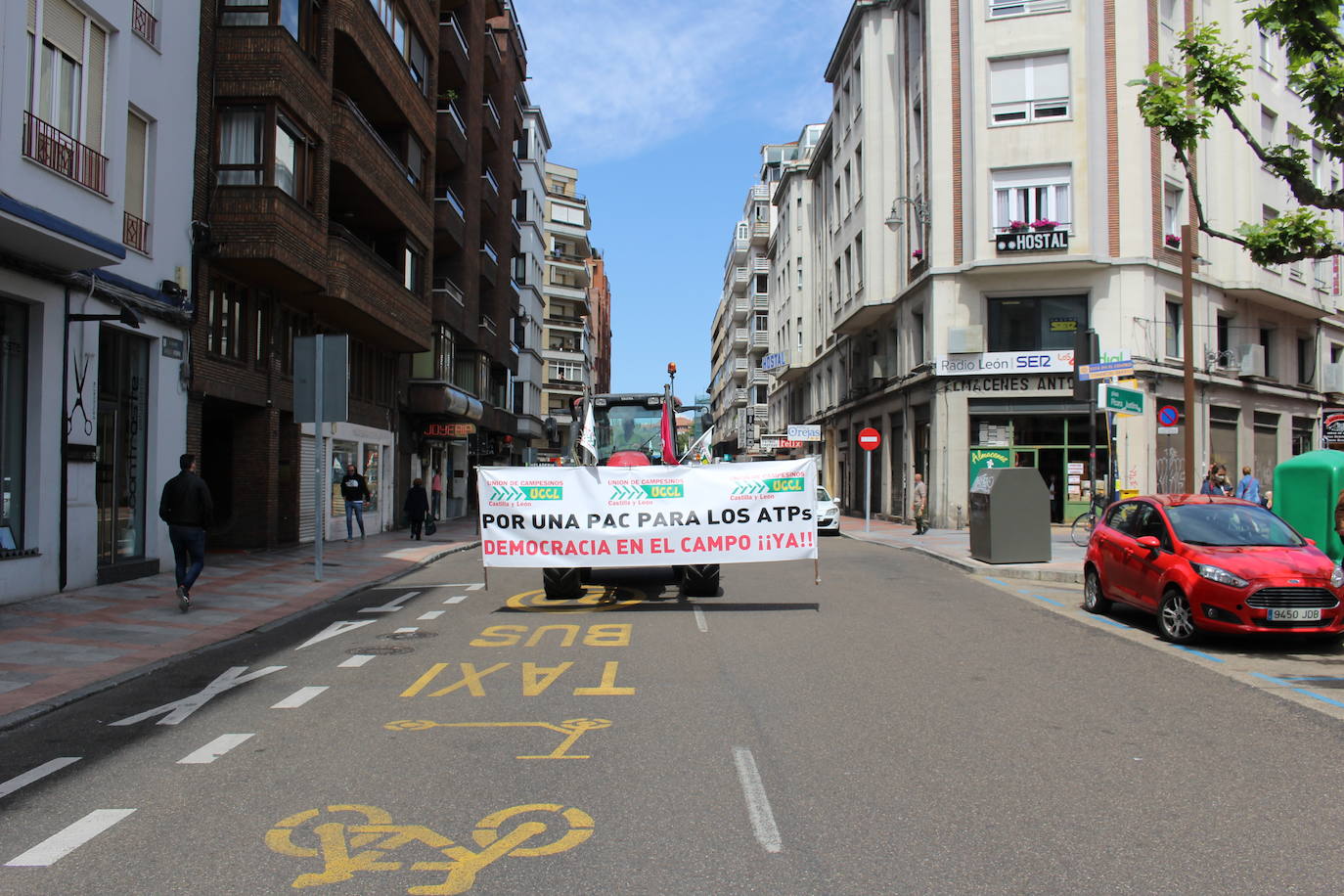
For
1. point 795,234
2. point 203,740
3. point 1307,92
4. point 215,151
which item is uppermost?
point 795,234

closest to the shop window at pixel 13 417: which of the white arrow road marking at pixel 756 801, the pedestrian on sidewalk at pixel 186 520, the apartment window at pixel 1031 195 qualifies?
the pedestrian on sidewalk at pixel 186 520

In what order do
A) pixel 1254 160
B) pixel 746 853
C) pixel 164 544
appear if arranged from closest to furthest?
1. pixel 746 853
2. pixel 164 544
3. pixel 1254 160

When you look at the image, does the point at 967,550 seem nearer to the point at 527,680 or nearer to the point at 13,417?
the point at 527,680

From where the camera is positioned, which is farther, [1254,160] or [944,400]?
[1254,160]

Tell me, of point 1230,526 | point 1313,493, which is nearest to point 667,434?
point 1230,526

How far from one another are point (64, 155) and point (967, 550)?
1779 centimetres

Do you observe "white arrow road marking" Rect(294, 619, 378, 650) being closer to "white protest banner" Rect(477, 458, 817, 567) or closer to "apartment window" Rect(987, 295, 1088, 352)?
"white protest banner" Rect(477, 458, 817, 567)

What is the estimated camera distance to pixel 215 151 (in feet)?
57.9

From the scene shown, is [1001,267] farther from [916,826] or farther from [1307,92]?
[916,826]

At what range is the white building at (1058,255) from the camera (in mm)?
29422

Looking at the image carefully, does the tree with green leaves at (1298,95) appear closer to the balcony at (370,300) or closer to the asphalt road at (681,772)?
the asphalt road at (681,772)

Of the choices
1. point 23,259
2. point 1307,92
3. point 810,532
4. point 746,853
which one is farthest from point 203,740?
point 1307,92

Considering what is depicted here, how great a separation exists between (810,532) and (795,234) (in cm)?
5058

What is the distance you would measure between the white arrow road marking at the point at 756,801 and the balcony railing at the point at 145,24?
48.5ft
